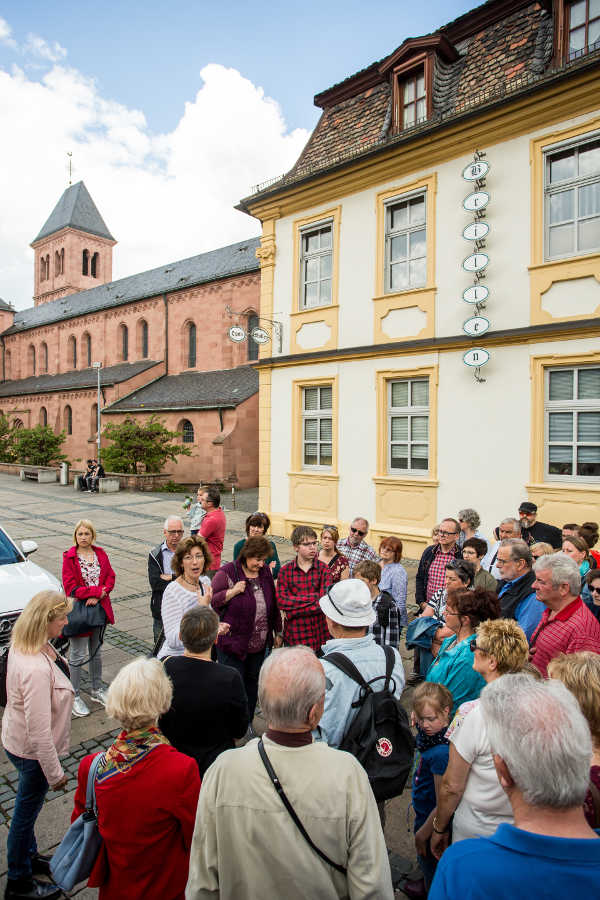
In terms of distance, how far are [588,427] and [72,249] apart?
198 ft

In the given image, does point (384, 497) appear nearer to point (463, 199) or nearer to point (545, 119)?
point (463, 199)

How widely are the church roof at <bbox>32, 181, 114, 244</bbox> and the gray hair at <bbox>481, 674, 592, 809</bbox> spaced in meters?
66.1

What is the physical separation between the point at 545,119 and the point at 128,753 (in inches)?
431

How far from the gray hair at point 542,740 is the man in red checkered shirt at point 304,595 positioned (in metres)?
2.79

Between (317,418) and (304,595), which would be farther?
(317,418)

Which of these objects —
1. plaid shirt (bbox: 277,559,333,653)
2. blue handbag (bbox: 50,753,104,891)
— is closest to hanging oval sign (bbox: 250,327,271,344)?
plaid shirt (bbox: 277,559,333,653)

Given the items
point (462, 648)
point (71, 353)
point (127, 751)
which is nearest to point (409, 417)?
point (462, 648)

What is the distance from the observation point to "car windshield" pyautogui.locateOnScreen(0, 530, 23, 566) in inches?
233

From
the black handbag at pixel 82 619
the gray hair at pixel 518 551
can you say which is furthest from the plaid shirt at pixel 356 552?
the black handbag at pixel 82 619

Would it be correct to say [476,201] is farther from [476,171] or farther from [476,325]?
[476,325]

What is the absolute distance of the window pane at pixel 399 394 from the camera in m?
11.3

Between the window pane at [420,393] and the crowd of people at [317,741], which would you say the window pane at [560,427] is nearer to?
the window pane at [420,393]

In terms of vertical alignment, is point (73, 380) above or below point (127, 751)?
above

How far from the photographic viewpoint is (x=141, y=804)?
2064 mm
